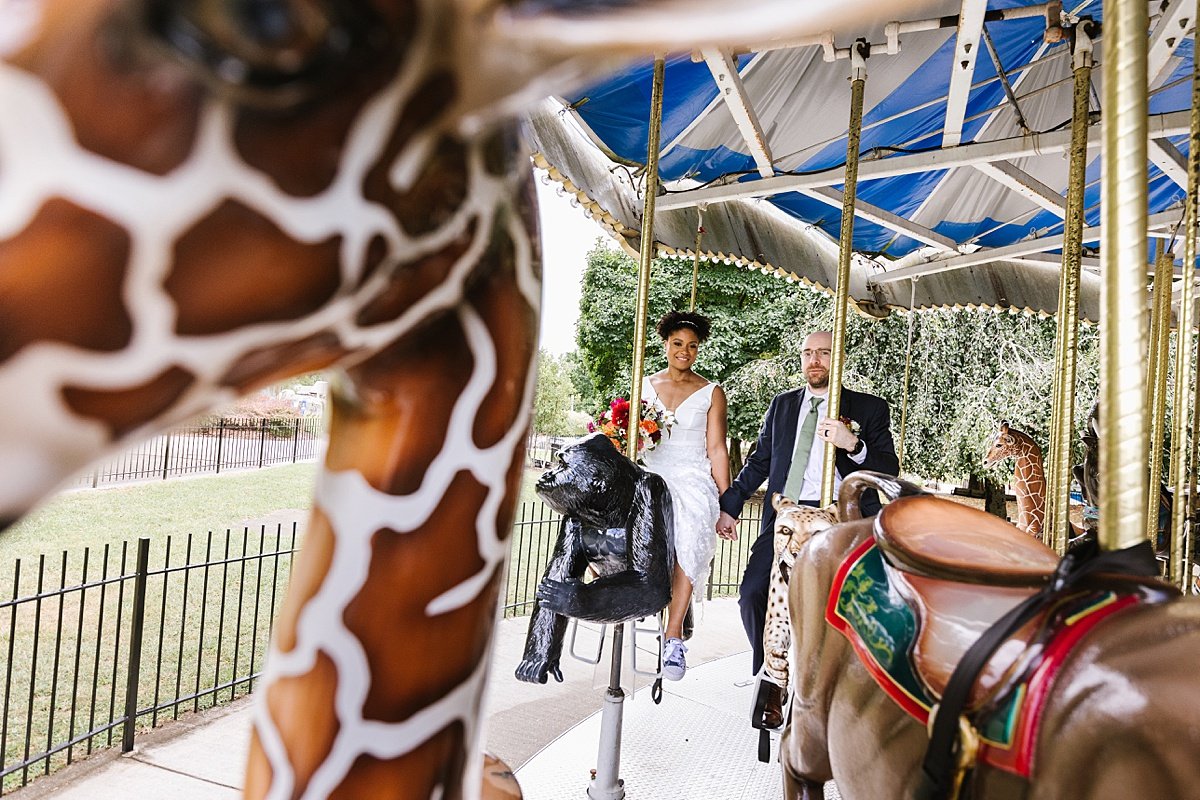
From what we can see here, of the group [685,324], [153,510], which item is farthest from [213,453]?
[685,324]

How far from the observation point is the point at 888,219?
17.4 feet

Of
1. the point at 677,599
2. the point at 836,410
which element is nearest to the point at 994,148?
the point at 836,410

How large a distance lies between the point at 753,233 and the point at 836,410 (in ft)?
8.60

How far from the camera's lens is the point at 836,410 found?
3.14 metres

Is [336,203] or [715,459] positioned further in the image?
[715,459]

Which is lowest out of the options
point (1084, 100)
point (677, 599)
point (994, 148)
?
point (677, 599)

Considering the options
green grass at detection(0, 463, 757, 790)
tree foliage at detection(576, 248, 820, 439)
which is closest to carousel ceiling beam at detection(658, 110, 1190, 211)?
green grass at detection(0, 463, 757, 790)

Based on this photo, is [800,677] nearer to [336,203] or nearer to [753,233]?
[336,203]

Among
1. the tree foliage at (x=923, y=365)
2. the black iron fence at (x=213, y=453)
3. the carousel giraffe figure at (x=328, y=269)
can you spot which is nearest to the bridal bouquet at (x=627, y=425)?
the carousel giraffe figure at (x=328, y=269)

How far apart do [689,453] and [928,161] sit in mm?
2026

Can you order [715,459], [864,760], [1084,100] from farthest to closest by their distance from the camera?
1. [715,459]
2. [1084,100]
3. [864,760]

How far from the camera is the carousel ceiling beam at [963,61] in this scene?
3129 mm

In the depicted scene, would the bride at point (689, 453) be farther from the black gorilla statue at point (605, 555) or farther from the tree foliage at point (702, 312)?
the tree foliage at point (702, 312)

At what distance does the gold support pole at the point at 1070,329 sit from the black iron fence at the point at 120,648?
3.18 meters
